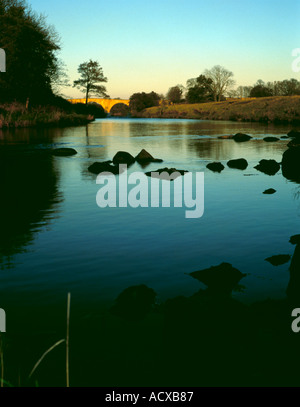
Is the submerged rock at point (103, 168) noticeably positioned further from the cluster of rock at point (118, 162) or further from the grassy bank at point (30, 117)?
the grassy bank at point (30, 117)

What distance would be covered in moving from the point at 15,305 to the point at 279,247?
231 inches

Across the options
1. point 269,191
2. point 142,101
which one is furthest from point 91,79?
point 269,191

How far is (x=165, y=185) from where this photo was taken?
1756 cm

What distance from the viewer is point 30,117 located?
161ft

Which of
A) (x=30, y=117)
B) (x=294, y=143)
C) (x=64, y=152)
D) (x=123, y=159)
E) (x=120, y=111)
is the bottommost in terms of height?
(x=123, y=159)

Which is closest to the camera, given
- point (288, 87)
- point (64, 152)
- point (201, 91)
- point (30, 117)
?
point (64, 152)

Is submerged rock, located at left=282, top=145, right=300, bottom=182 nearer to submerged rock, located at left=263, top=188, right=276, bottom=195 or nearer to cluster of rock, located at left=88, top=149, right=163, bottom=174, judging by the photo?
submerged rock, located at left=263, top=188, right=276, bottom=195

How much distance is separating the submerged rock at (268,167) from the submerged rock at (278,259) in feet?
46.1

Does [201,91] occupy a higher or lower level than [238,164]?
higher

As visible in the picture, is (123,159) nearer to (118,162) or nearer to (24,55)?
(118,162)

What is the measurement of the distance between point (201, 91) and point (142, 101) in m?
19.5

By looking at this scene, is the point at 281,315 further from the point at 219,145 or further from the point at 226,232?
the point at 219,145

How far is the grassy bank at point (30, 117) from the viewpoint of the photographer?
4644 centimetres

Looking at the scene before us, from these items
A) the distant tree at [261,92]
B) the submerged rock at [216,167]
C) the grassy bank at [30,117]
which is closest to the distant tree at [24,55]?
the grassy bank at [30,117]
